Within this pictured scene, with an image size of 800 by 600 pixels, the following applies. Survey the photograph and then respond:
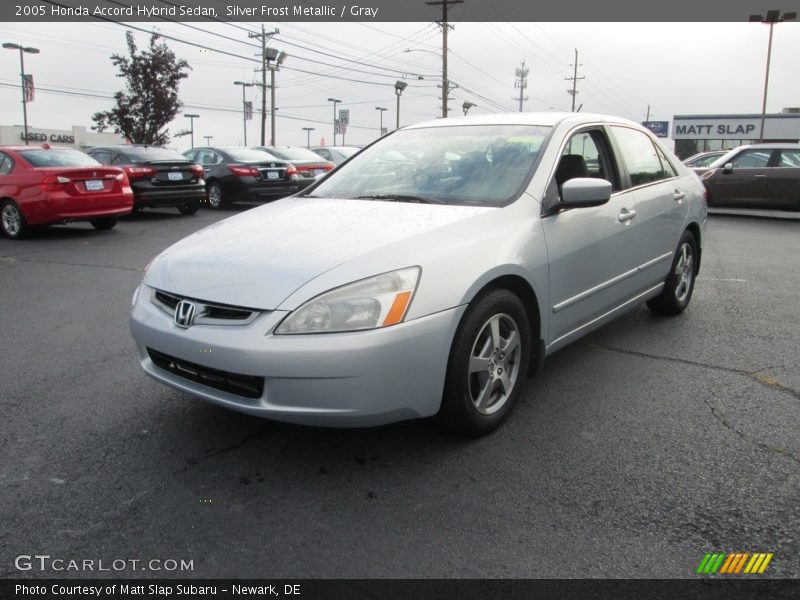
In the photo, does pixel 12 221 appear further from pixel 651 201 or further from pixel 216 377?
pixel 651 201

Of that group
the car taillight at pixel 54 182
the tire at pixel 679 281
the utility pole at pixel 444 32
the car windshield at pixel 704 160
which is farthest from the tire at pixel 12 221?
the utility pole at pixel 444 32

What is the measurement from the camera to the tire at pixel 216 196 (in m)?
15.5

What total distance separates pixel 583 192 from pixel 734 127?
58.7 metres

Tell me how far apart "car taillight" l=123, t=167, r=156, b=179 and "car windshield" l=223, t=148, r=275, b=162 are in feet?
8.84

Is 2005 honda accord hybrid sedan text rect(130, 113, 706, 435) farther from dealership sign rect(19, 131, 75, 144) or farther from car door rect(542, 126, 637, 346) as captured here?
dealership sign rect(19, 131, 75, 144)

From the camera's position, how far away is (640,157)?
4801 millimetres

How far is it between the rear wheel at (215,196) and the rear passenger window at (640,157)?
39.2ft

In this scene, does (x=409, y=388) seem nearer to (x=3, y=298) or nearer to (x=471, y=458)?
(x=471, y=458)

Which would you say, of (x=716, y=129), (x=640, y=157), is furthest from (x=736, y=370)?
(x=716, y=129)

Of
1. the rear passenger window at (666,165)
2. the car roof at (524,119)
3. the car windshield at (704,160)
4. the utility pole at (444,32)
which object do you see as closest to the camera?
the car roof at (524,119)

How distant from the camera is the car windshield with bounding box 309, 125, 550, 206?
364cm

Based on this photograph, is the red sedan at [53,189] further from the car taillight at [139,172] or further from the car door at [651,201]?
the car door at [651,201]

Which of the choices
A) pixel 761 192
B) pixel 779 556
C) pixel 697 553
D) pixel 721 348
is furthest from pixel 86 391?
pixel 761 192

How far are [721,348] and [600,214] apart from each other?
1.48 metres
